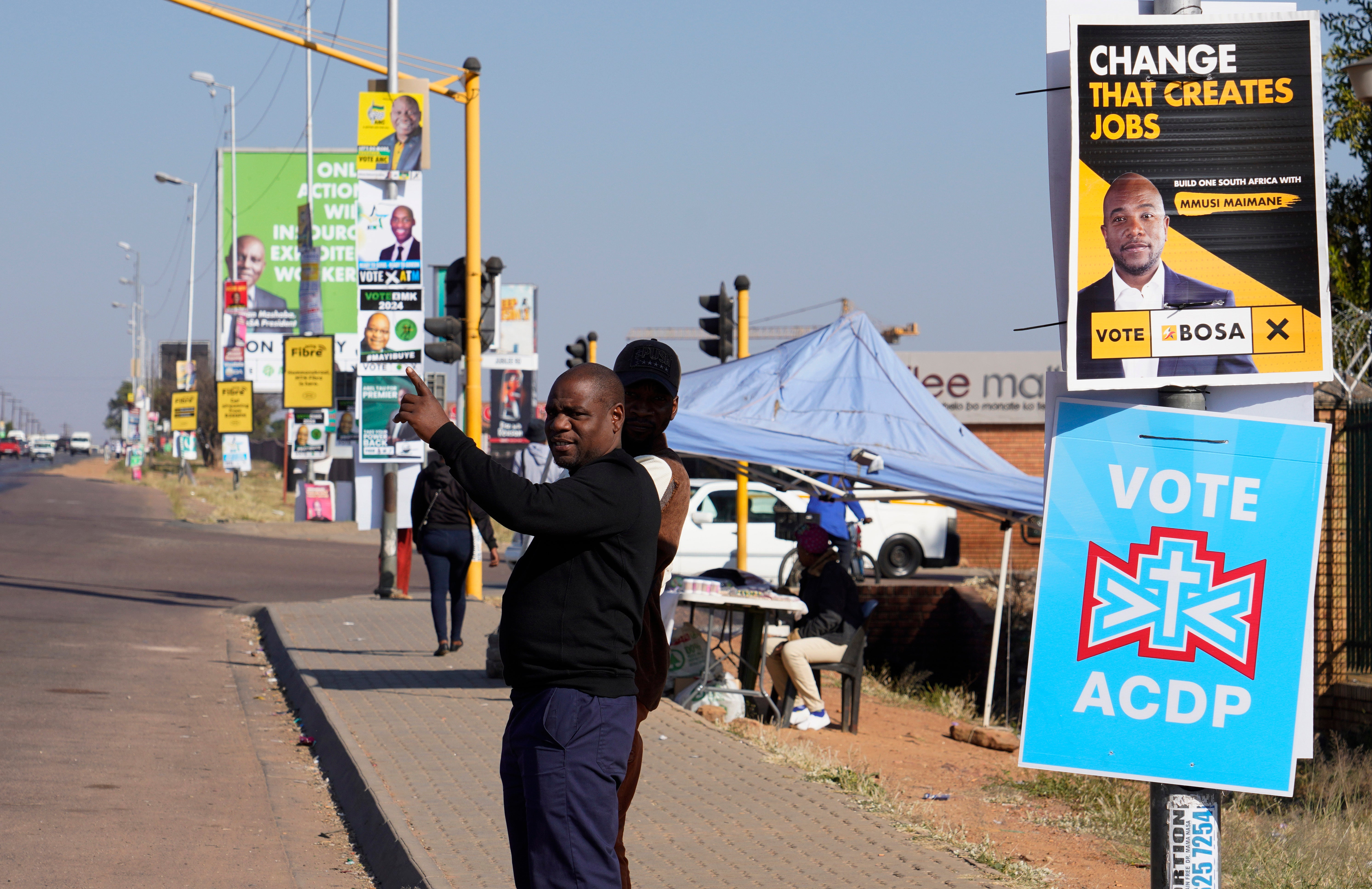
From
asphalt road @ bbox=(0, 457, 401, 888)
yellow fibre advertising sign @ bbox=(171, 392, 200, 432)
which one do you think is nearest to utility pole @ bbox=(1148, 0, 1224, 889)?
asphalt road @ bbox=(0, 457, 401, 888)

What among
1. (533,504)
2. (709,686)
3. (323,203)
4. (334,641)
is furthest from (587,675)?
(323,203)

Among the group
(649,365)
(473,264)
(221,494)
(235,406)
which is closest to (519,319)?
(221,494)

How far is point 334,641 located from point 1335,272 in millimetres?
10887

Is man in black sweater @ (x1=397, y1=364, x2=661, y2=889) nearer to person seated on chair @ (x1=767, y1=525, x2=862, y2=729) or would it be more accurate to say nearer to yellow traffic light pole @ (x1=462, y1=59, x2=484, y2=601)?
person seated on chair @ (x1=767, y1=525, x2=862, y2=729)

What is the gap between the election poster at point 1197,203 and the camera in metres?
3.48

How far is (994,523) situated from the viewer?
27.9 meters

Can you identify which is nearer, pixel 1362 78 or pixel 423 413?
pixel 423 413

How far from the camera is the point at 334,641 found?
12.9m

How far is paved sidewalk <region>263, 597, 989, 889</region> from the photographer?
17.9 feet

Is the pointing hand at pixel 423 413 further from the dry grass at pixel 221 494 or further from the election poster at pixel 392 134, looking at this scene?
the dry grass at pixel 221 494

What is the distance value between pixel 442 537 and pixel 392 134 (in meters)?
6.88

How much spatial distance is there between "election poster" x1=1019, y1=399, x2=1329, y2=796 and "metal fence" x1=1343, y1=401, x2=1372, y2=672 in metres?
7.04

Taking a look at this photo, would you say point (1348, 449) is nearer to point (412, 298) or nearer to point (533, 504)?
point (533, 504)

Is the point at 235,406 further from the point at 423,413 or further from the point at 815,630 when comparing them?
the point at 423,413
